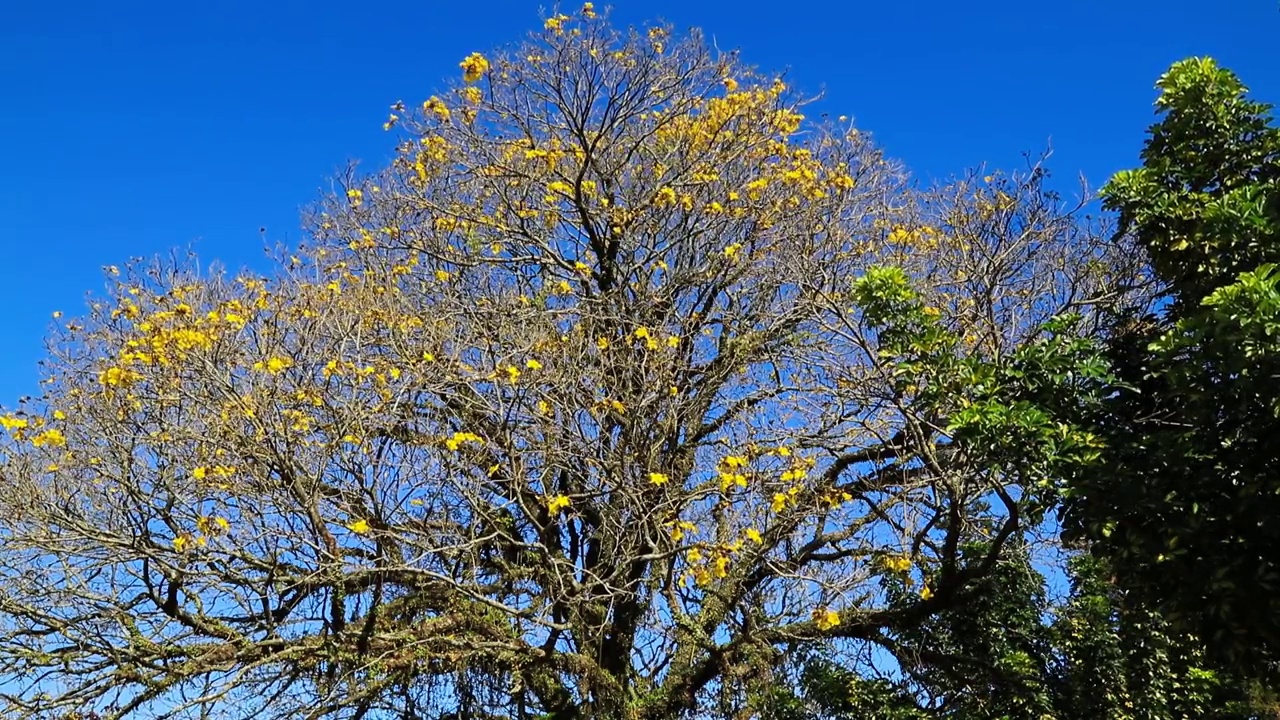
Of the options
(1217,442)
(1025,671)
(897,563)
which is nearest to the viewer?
(1217,442)

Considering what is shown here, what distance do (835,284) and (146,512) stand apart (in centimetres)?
503

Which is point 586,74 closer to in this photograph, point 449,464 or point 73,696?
point 449,464

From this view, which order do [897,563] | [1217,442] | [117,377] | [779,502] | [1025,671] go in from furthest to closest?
[1025,671]
[897,563]
[779,502]
[117,377]
[1217,442]

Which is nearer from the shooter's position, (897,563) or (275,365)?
(275,365)

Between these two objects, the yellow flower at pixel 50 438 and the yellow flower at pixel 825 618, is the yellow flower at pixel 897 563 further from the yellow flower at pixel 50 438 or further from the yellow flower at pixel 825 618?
the yellow flower at pixel 50 438

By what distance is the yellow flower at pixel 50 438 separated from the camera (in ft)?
18.4

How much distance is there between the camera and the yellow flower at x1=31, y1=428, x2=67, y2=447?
5609 mm

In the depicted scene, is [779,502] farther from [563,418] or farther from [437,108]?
[437,108]

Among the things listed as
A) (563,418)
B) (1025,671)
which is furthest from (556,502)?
(1025,671)

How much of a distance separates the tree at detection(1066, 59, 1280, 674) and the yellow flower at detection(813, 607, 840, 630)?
2.16 meters

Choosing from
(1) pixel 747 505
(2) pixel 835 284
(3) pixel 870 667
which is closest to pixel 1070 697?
(3) pixel 870 667

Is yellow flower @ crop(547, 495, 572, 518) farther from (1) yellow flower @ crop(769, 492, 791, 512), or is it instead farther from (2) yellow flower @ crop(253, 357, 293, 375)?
(2) yellow flower @ crop(253, 357, 293, 375)

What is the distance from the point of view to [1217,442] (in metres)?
4.07

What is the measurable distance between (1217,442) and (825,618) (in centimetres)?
292
